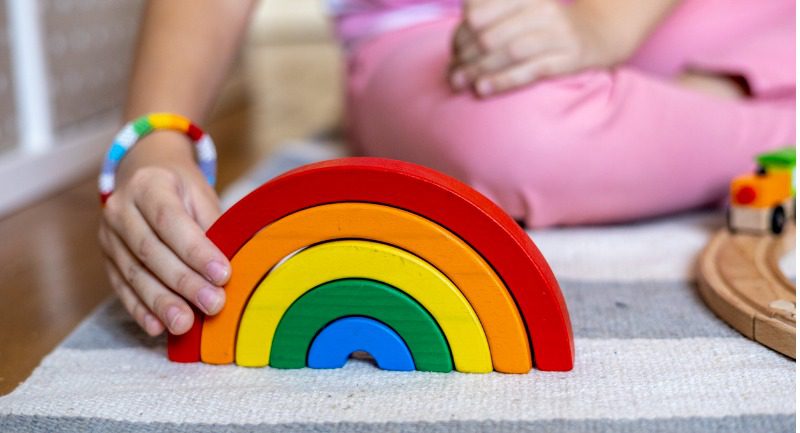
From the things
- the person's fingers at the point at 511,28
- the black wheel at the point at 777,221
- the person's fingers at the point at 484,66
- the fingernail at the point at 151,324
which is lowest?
the black wheel at the point at 777,221

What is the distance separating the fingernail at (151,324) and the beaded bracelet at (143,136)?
0.10 m

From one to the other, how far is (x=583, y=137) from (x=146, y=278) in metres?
0.49

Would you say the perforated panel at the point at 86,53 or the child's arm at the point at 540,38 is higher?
the child's arm at the point at 540,38

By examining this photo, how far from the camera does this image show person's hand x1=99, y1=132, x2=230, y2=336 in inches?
25.3

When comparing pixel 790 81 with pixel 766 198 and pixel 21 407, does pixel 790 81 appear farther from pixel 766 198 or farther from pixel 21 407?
pixel 21 407

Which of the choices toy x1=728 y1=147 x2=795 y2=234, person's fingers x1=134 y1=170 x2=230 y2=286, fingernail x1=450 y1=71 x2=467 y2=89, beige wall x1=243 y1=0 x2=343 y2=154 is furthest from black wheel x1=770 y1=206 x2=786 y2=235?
beige wall x1=243 y1=0 x2=343 y2=154

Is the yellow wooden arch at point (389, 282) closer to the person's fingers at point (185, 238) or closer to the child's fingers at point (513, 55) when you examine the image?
the person's fingers at point (185, 238)

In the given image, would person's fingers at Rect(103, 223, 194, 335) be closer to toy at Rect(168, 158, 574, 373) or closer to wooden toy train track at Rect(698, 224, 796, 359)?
toy at Rect(168, 158, 574, 373)

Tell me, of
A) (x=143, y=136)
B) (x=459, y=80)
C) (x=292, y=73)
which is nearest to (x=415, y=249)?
(x=143, y=136)

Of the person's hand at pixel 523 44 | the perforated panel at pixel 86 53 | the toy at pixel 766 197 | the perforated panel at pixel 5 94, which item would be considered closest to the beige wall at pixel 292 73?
the perforated panel at pixel 86 53

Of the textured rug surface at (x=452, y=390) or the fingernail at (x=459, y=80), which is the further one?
the fingernail at (x=459, y=80)

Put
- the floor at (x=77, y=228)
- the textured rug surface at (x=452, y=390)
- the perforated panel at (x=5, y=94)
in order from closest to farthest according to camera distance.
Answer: the textured rug surface at (x=452, y=390) < the floor at (x=77, y=228) < the perforated panel at (x=5, y=94)

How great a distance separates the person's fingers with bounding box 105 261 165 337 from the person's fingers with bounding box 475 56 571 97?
0.42 meters

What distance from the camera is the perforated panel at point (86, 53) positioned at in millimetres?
1377
